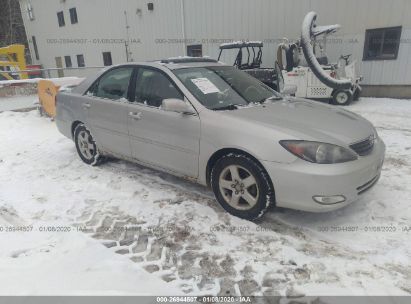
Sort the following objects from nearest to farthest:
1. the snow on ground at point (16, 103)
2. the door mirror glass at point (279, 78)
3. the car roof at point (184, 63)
Answer: 1. the car roof at point (184, 63)
2. the snow on ground at point (16, 103)
3. the door mirror glass at point (279, 78)

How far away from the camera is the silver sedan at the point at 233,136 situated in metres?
3.04

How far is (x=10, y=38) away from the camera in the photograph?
33.2 meters

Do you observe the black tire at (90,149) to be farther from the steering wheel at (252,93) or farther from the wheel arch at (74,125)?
the steering wheel at (252,93)

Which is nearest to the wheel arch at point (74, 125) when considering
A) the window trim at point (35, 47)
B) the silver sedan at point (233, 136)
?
the silver sedan at point (233, 136)

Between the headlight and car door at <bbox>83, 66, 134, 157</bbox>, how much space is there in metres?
2.31

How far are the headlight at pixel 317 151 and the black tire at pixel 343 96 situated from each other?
7.53 meters

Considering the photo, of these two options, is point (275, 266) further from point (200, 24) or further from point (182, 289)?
point (200, 24)

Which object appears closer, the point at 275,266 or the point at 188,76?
the point at 275,266

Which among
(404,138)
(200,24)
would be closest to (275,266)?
(404,138)

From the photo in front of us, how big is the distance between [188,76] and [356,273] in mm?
2729

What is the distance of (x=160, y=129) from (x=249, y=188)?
4.29ft

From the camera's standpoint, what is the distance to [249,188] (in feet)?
11.1

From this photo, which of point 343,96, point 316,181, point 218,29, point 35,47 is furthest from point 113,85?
point 35,47

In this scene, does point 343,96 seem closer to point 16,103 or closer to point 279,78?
point 279,78
